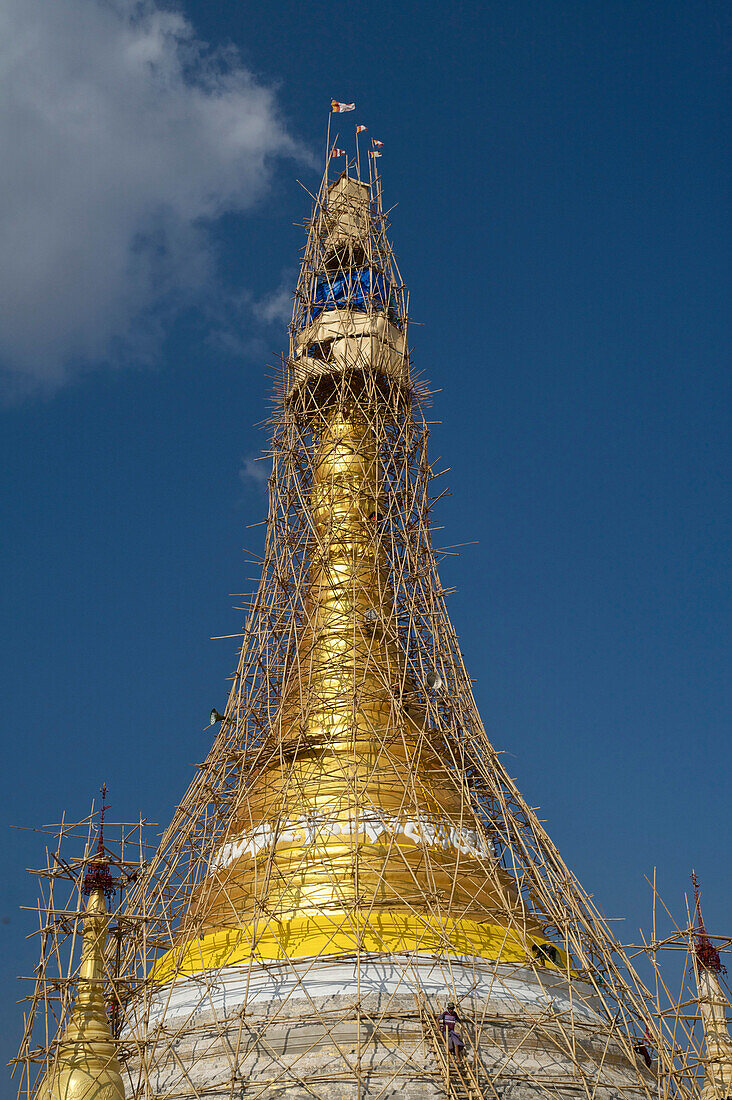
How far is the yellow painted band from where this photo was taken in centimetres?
1667

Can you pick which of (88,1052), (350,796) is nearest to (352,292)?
(350,796)

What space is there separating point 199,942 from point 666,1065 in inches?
276

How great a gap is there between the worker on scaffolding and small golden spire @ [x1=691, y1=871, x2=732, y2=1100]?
9494 mm

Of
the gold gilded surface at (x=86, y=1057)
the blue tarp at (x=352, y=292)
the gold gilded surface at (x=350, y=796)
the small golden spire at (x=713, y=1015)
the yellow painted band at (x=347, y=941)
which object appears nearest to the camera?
the gold gilded surface at (x=86, y=1057)

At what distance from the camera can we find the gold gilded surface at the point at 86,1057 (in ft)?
49.4

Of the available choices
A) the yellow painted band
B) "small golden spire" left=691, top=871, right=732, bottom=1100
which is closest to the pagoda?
the yellow painted band

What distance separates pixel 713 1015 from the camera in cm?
2408

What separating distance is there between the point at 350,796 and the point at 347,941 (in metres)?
2.77

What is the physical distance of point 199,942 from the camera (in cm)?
1759

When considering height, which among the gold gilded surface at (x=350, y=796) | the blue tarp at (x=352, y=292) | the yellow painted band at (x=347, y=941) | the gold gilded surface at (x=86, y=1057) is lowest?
the gold gilded surface at (x=86, y=1057)

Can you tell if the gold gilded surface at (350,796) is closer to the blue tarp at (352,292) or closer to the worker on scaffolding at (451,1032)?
the worker on scaffolding at (451,1032)

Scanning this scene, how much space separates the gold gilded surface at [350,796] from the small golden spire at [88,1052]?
1.91 meters

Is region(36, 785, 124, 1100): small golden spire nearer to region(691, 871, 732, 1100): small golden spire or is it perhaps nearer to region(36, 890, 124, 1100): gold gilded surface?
region(36, 890, 124, 1100): gold gilded surface

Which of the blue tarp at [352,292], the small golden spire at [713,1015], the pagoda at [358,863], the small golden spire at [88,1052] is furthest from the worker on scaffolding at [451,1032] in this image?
the blue tarp at [352,292]
